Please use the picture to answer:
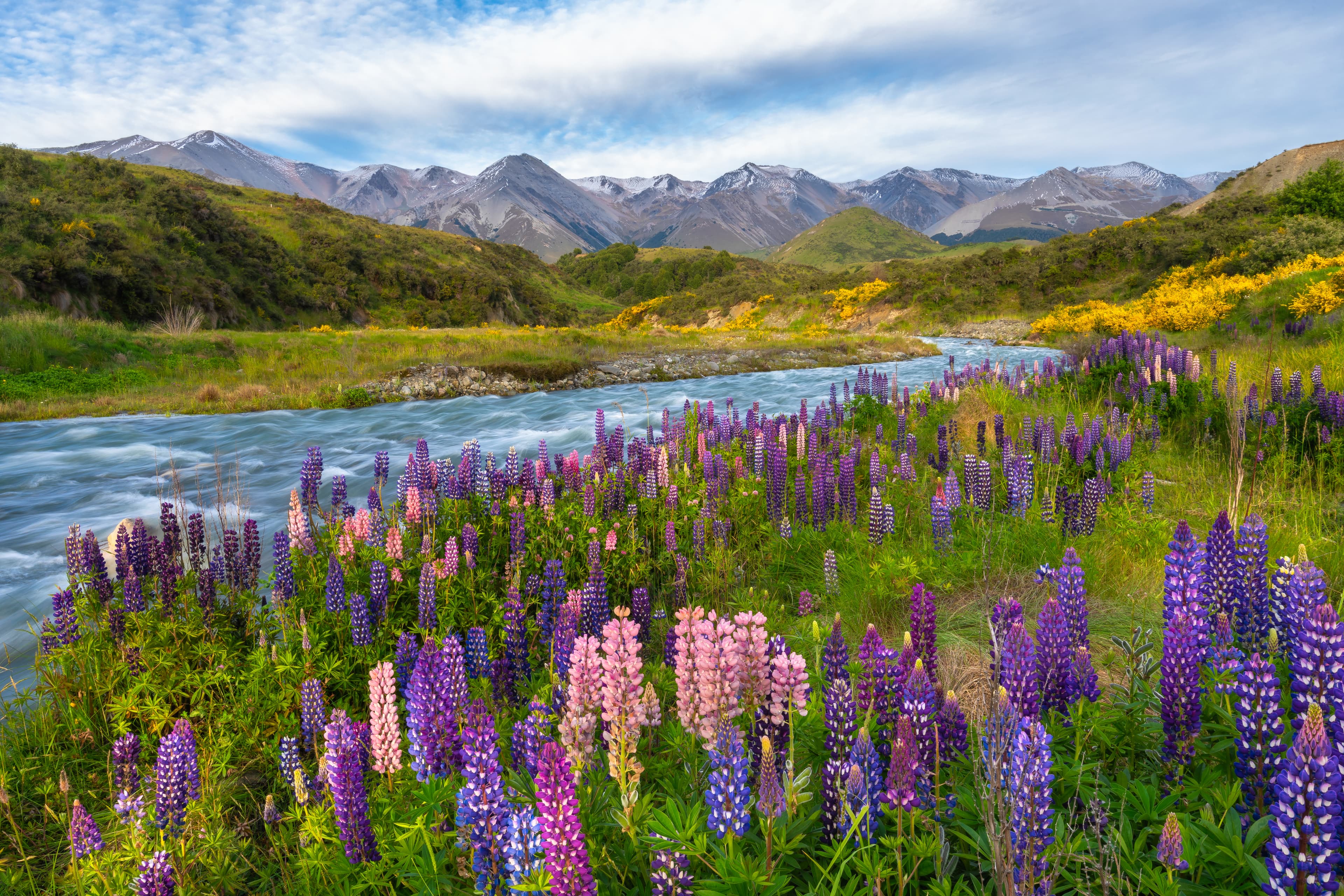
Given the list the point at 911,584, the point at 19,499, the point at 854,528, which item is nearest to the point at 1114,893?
the point at 911,584

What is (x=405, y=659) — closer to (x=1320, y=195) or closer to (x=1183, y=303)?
(x=1183, y=303)

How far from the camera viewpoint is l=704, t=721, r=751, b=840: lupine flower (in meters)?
1.86

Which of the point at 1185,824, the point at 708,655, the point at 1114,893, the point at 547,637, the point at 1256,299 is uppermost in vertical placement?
the point at 1256,299

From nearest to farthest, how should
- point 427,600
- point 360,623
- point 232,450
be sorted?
point 360,623, point 427,600, point 232,450

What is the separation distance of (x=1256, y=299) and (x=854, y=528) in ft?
53.7

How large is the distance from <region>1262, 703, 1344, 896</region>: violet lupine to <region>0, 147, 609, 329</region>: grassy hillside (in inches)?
1623

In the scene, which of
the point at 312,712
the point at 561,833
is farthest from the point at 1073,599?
the point at 312,712

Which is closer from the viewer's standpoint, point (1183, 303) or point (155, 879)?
point (155, 879)

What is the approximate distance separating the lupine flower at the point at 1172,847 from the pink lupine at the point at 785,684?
1045 mm

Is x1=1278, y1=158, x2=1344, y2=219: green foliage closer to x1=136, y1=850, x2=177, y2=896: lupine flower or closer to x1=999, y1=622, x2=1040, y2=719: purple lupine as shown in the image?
x1=999, y1=622, x2=1040, y2=719: purple lupine

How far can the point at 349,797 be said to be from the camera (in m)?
2.36

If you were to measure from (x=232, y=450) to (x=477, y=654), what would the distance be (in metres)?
13.1

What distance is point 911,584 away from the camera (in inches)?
194

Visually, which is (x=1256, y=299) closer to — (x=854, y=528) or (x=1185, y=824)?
(x=854, y=528)
